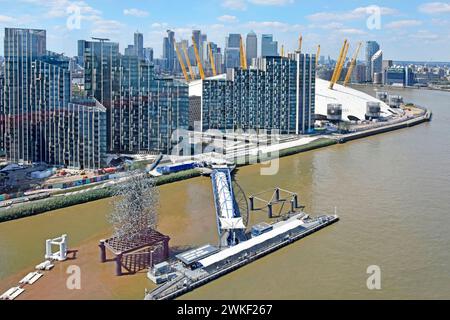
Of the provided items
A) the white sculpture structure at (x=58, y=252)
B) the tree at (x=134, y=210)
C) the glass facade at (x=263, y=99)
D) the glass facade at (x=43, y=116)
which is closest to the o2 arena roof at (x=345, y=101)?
the glass facade at (x=263, y=99)

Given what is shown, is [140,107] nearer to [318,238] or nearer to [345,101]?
[318,238]

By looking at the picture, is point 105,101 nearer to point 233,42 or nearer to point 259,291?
point 259,291

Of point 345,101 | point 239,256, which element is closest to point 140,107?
point 239,256

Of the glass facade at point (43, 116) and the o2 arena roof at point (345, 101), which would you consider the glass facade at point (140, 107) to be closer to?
the glass facade at point (43, 116)

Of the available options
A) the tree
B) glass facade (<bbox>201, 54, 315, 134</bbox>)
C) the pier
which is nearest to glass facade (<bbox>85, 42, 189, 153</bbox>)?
glass facade (<bbox>201, 54, 315, 134</bbox>)

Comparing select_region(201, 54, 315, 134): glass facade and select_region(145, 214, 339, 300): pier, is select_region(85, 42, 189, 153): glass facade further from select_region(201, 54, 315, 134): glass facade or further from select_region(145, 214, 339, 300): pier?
select_region(145, 214, 339, 300): pier

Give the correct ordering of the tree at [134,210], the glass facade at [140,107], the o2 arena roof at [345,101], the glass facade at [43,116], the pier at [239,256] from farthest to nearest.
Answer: the o2 arena roof at [345,101], the glass facade at [140,107], the glass facade at [43,116], the tree at [134,210], the pier at [239,256]
